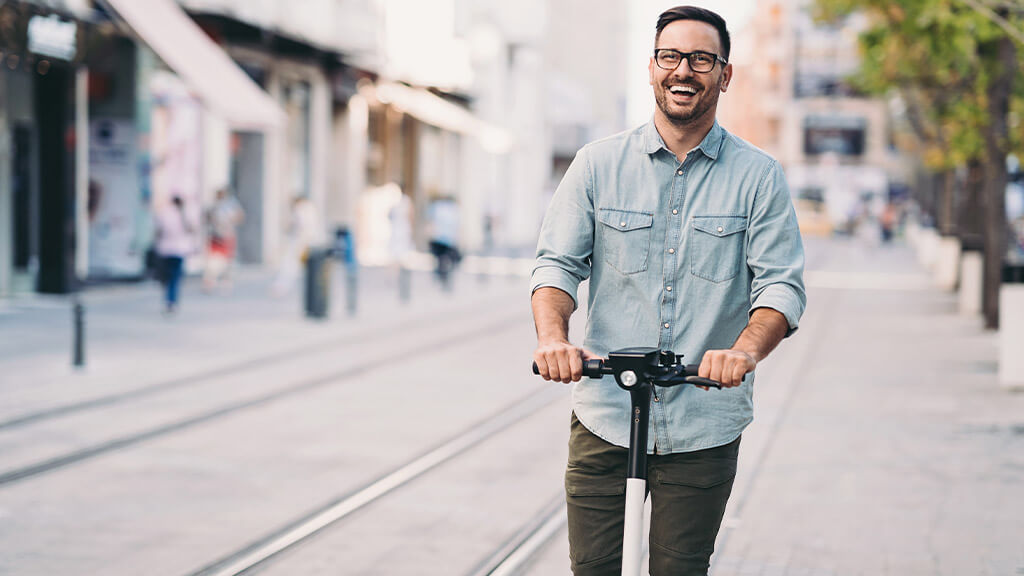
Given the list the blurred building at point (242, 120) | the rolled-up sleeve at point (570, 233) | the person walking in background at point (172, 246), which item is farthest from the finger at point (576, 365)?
the blurred building at point (242, 120)

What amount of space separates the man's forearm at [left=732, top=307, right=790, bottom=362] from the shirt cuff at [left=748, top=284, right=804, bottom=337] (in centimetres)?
1

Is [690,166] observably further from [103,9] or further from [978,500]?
[103,9]

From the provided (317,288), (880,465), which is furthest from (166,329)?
(880,465)

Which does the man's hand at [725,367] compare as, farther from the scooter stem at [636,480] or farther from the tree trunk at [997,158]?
the tree trunk at [997,158]

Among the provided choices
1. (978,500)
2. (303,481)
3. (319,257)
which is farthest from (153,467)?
(319,257)

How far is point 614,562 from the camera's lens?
11.1 ft

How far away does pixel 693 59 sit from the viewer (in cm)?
320

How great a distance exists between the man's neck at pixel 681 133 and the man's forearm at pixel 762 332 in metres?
0.44

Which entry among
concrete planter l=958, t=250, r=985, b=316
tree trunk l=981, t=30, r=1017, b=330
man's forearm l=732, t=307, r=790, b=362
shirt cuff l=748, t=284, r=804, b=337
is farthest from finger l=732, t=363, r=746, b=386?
concrete planter l=958, t=250, r=985, b=316

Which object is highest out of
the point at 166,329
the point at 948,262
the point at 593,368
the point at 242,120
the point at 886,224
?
the point at 242,120

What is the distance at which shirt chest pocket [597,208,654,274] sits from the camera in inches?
131

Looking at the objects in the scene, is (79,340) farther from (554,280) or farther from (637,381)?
(637,381)

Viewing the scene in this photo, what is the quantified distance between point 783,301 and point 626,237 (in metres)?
0.40

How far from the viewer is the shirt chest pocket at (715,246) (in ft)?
10.8
